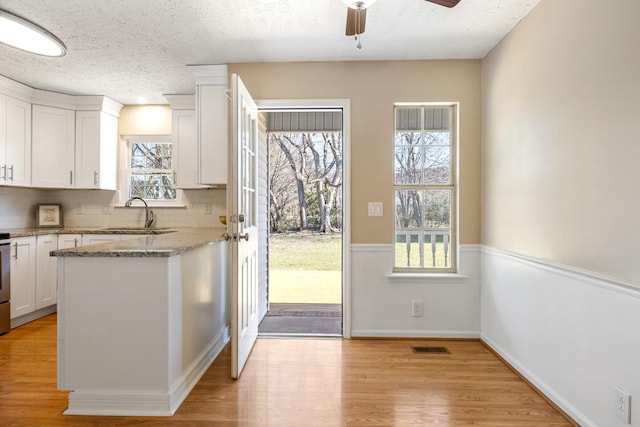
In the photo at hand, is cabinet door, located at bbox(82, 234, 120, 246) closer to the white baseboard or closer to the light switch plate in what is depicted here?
the white baseboard

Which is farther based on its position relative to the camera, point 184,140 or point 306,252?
point 306,252

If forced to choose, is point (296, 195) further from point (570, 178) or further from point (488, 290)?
point (570, 178)

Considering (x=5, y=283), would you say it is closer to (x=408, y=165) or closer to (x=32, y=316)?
(x=32, y=316)

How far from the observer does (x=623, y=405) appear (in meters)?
1.66

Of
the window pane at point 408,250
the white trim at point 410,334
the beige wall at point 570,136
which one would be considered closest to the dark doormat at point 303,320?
the white trim at point 410,334

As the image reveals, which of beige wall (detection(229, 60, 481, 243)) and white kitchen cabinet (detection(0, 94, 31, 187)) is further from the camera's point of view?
white kitchen cabinet (detection(0, 94, 31, 187))

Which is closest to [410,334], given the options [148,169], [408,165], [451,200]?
[451,200]

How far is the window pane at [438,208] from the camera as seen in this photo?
336 cm

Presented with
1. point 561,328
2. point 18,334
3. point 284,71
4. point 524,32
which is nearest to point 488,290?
point 561,328

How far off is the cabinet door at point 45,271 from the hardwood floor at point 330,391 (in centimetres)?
83

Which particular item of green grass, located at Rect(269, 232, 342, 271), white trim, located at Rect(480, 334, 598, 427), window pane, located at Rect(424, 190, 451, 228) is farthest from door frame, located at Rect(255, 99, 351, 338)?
green grass, located at Rect(269, 232, 342, 271)

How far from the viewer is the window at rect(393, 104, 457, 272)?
11.0 feet

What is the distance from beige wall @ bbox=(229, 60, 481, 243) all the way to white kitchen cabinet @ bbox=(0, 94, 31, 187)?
2.65m

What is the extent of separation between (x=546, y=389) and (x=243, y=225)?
2.28 meters
